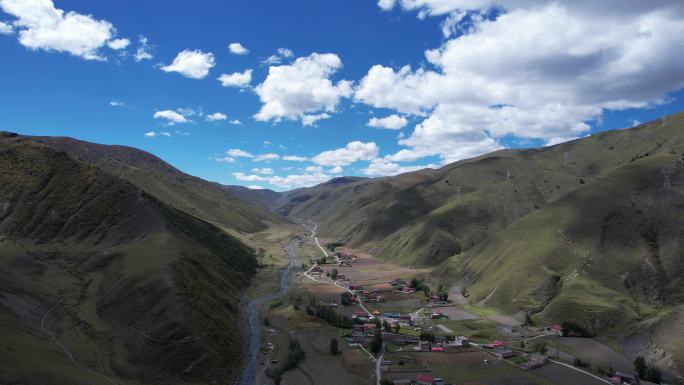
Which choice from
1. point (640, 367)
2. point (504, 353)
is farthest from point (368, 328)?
point (640, 367)

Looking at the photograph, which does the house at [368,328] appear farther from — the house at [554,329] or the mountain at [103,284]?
the house at [554,329]

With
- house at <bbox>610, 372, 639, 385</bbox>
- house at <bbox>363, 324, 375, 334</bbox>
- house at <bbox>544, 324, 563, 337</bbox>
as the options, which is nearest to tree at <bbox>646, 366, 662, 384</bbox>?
house at <bbox>610, 372, 639, 385</bbox>

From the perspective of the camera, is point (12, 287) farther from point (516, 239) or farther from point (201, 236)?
point (516, 239)

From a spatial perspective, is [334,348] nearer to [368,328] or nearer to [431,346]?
[368,328]

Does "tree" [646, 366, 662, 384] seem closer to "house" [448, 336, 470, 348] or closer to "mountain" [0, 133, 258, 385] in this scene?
"house" [448, 336, 470, 348]

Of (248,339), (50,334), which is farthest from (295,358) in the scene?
(50,334)
